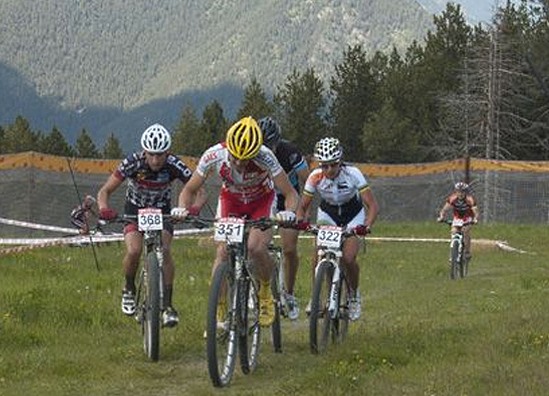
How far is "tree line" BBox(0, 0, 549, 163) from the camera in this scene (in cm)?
5559

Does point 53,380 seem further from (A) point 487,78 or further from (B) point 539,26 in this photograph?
(B) point 539,26

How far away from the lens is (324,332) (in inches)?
400

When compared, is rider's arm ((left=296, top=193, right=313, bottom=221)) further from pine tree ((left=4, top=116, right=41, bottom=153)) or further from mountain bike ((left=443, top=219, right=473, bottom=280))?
pine tree ((left=4, top=116, right=41, bottom=153))

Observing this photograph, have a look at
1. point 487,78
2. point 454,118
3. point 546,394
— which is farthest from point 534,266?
point 454,118

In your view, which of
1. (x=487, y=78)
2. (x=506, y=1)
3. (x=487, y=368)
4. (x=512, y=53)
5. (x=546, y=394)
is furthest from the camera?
(x=506, y=1)

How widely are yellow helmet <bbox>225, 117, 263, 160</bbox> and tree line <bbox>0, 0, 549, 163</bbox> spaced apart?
43597mm

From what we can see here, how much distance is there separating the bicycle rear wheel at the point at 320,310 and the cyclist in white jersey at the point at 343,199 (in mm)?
443

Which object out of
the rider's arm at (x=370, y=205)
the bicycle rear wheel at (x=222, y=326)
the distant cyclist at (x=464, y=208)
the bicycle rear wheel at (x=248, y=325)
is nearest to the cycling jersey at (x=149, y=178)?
the bicycle rear wheel at (x=248, y=325)

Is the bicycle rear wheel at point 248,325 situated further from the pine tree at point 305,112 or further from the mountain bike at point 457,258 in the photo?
the pine tree at point 305,112

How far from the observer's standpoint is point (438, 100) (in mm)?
69188

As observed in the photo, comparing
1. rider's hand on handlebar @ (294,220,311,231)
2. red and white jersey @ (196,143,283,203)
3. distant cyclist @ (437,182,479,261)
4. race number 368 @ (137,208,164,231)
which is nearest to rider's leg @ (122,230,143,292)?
race number 368 @ (137,208,164,231)

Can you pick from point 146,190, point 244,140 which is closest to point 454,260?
A: point 146,190

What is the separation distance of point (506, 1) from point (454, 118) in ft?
41.4

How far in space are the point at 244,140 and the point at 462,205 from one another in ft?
43.6
